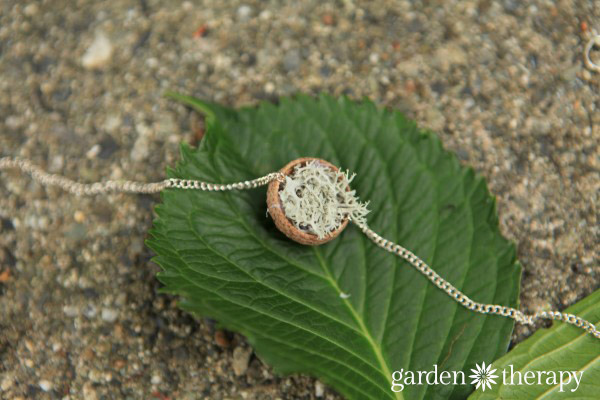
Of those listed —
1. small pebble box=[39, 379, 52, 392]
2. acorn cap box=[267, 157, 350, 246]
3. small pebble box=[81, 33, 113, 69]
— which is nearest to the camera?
acorn cap box=[267, 157, 350, 246]

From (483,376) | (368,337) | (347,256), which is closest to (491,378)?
(483,376)

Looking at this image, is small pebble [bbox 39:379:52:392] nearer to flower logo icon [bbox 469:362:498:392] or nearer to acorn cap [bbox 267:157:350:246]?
acorn cap [bbox 267:157:350:246]

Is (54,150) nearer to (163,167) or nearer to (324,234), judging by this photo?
(163,167)

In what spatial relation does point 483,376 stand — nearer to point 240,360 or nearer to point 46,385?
point 240,360

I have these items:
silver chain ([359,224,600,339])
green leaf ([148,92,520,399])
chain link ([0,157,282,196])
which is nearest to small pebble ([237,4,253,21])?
green leaf ([148,92,520,399])


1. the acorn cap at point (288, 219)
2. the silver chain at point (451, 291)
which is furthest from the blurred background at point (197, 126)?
the acorn cap at point (288, 219)

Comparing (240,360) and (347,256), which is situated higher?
(347,256)
